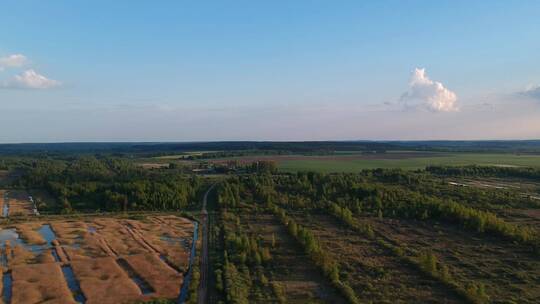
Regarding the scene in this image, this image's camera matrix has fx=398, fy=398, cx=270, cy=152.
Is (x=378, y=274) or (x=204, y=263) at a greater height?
(x=378, y=274)

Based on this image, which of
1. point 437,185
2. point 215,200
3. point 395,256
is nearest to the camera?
point 395,256

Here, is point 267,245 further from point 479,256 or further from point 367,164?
point 367,164

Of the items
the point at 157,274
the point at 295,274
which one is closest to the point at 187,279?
the point at 157,274

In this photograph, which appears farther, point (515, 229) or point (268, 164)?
point (268, 164)

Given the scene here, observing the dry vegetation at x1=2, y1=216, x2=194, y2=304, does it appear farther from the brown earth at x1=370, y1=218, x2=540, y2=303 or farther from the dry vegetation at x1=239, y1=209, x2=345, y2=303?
the brown earth at x1=370, y1=218, x2=540, y2=303

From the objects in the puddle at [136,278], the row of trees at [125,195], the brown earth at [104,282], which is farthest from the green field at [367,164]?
the brown earth at [104,282]

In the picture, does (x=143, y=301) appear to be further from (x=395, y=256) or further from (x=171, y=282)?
(x=395, y=256)

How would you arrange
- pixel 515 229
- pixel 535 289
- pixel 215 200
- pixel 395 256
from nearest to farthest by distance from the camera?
pixel 535 289 < pixel 395 256 < pixel 515 229 < pixel 215 200

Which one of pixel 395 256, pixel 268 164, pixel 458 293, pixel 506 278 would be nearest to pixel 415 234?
pixel 395 256
